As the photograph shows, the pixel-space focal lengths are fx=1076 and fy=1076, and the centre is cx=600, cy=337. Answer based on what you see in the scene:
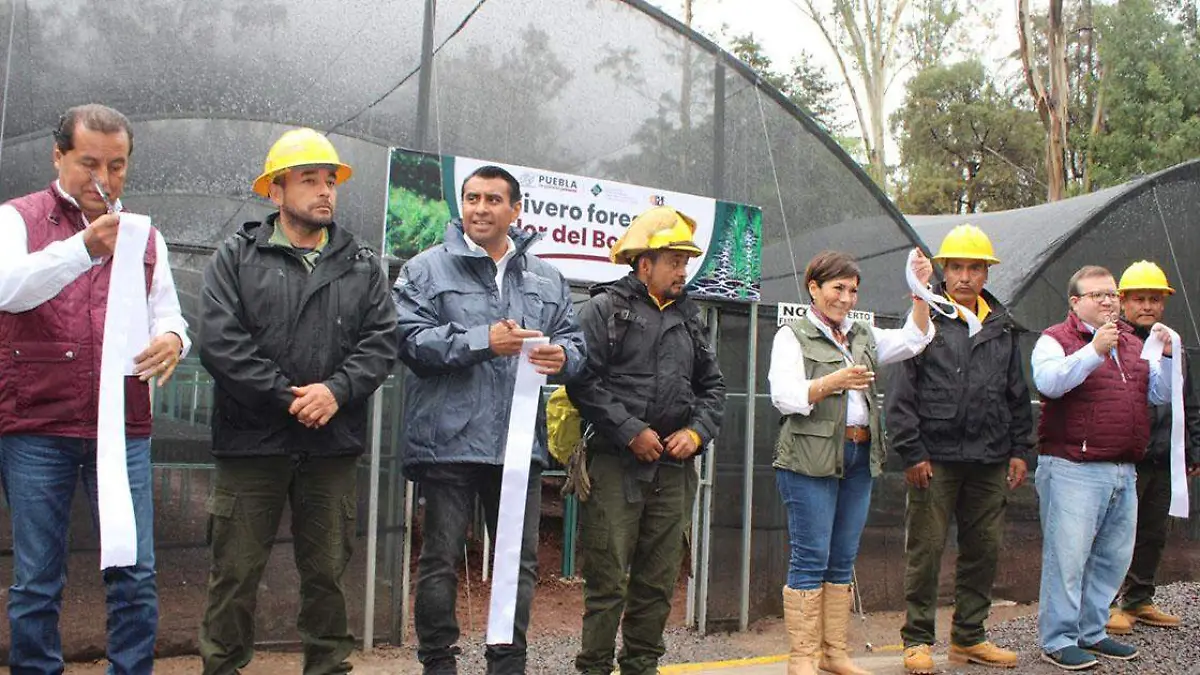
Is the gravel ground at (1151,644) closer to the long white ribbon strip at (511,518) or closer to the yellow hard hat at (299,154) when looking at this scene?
the long white ribbon strip at (511,518)

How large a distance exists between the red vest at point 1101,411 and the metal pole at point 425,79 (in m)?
3.74

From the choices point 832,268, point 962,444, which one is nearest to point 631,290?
point 832,268

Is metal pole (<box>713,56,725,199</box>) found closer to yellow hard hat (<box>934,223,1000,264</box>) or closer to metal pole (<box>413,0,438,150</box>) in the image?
yellow hard hat (<box>934,223,1000,264</box>)

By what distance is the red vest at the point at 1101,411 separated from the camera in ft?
19.6

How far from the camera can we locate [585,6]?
6.62 metres

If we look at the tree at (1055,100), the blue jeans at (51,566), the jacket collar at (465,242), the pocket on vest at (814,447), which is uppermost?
the tree at (1055,100)

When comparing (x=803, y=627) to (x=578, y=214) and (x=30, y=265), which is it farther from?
(x=30, y=265)

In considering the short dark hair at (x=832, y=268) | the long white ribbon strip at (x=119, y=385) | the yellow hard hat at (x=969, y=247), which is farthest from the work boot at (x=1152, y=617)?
the long white ribbon strip at (x=119, y=385)

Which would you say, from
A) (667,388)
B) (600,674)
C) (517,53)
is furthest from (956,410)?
(517,53)

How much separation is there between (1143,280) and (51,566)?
645 cm

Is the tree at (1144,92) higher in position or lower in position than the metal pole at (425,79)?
higher

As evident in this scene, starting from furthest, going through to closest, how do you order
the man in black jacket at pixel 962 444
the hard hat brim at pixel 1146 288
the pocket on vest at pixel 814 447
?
the hard hat brim at pixel 1146 288
the man in black jacket at pixel 962 444
the pocket on vest at pixel 814 447

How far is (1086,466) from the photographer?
6016 millimetres

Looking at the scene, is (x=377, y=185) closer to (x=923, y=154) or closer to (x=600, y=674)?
(x=600, y=674)
